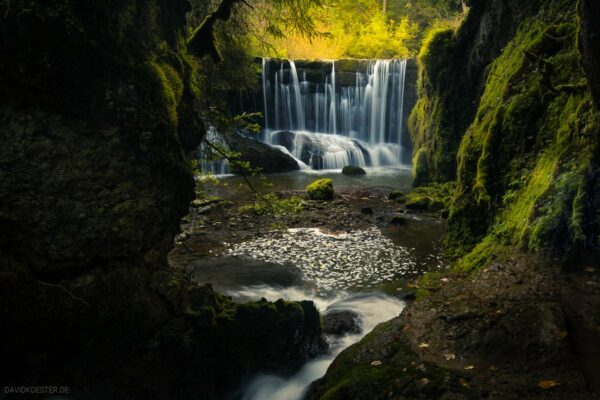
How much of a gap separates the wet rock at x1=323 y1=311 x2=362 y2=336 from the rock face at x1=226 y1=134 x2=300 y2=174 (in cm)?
1510

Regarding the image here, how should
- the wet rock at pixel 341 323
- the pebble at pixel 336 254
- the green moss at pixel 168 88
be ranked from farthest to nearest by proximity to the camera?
the pebble at pixel 336 254 < the wet rock at pixel 341 323 < the green moss at pixel 168 88

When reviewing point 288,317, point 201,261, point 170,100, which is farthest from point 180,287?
point 201,261

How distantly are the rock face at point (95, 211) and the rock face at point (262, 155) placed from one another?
17.1 metres

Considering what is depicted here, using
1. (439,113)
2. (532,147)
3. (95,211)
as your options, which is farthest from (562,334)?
(439,113)

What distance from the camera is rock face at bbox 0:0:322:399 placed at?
4246mm

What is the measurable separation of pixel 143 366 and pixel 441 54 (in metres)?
15.8

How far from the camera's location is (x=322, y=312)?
8578 millimetres

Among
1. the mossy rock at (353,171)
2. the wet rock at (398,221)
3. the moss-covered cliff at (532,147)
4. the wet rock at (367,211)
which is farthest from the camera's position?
the mossy rock at (353,171)

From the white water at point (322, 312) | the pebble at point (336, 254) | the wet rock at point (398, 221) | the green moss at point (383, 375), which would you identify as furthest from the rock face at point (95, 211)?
the wet rock at point (398, 221)

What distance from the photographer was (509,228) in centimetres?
766

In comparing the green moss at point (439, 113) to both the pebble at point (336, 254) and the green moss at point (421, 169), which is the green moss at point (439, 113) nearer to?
the green moss at point (421, 169)

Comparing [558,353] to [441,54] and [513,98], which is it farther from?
[441,54]

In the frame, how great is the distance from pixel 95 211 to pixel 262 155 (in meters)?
18.6

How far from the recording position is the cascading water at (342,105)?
27.2 meters
